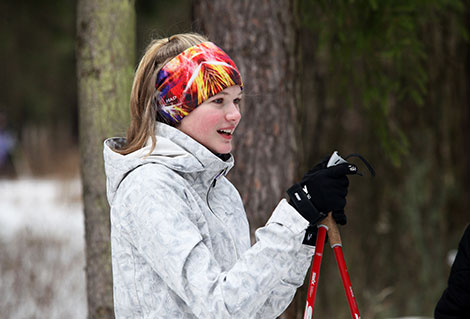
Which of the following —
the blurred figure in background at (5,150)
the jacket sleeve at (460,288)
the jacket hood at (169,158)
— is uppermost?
the jacket hood at (169,158)

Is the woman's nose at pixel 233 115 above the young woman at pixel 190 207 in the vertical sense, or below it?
Result: above

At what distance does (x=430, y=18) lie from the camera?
606cm

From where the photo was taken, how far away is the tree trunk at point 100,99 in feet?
12.4

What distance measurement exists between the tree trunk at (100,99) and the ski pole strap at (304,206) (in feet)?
6.22

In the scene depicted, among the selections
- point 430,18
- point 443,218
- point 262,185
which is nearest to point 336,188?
point 262,185

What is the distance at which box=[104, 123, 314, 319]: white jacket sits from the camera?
6.22ft

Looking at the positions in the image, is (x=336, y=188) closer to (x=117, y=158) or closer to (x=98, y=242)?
(x=117, y=158)

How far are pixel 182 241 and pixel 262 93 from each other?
211 centimetres

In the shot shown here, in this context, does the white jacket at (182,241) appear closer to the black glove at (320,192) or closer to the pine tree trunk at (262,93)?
the black glove at (320,192)

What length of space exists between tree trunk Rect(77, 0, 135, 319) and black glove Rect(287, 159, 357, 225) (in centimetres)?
189

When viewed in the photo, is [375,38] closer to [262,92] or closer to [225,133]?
[262,92]

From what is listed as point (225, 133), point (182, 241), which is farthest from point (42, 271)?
point (182, 241)

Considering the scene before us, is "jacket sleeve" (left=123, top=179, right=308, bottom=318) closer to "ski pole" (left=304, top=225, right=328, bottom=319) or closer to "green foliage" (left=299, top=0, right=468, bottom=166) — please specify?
"ski pole" (left=304, top=225, right=328, bottom=319)

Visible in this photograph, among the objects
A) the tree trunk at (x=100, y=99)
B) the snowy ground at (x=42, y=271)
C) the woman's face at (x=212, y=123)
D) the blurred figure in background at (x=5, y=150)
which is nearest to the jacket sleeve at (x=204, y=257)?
the woman's face at (x=212, y=123)
